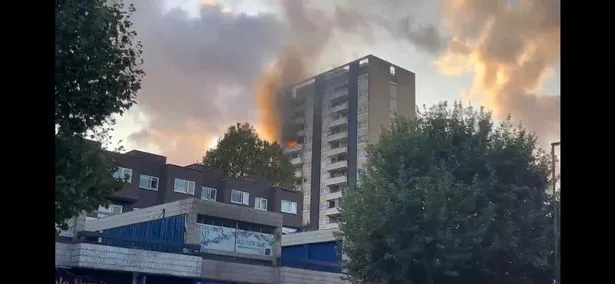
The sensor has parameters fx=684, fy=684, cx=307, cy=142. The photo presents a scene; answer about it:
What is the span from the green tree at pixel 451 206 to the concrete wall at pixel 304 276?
4.94 m

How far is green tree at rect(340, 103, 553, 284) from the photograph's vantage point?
44.7 feet

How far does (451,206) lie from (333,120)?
40.4 meters

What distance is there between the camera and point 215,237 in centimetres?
1903

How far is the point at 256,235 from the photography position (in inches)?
790

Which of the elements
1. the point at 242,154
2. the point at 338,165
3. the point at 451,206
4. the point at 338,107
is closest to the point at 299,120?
the point at 338,107

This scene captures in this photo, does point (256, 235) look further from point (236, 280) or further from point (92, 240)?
point (92, 240)

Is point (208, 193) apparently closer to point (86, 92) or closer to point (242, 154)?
point (242, 154)

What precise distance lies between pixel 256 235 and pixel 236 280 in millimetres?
2039

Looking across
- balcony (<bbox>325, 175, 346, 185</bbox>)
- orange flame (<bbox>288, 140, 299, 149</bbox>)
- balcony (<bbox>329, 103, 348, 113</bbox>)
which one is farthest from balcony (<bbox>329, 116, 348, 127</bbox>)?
orange flame (<bbox>288, 140, 299, 149</bbox>)

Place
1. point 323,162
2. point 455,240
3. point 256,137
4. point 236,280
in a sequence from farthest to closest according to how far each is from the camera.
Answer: point 323,162
point 256,137
point 236,280
point 455,240

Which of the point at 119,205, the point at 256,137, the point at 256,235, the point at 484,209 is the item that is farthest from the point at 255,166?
the point at 484,209

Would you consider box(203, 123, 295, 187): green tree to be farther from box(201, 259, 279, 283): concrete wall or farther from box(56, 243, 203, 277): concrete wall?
box(56, 243, 203, 277): concrete wall

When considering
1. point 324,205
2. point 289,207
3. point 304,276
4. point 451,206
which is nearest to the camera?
point 451,206
